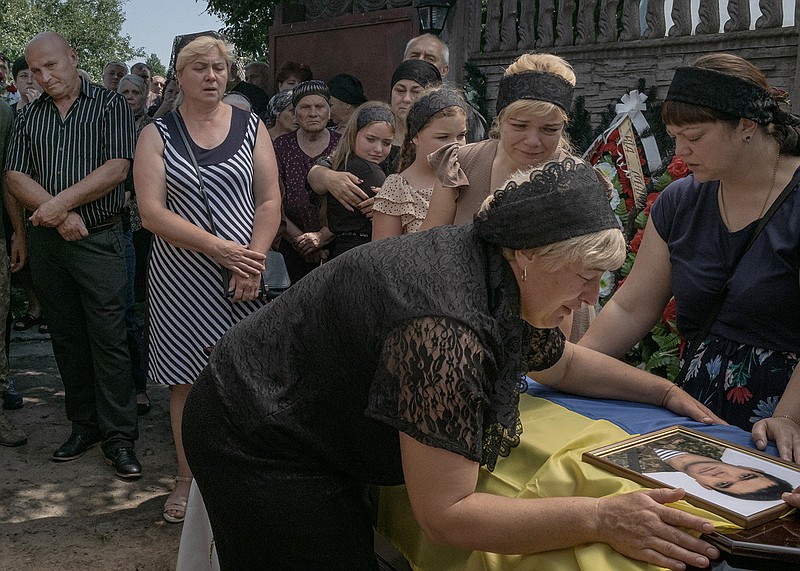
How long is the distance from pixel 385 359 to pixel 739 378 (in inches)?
42.3

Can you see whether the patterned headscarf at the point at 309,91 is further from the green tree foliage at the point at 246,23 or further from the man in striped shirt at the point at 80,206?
the green tree foliage at the point at 246,23

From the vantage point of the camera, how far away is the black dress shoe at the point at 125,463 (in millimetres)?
4066

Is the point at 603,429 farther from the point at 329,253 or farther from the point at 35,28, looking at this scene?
the point at 35,28

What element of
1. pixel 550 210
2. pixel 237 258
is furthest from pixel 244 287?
pixel 550 210

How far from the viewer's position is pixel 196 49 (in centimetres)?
346

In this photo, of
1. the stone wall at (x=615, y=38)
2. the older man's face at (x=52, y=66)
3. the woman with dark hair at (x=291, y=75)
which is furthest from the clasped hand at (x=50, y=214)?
the stone wall at (x=615, y=38)

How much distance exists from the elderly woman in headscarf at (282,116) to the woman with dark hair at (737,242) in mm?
3496

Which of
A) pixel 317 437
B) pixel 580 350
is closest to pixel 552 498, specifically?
pixel 317 437

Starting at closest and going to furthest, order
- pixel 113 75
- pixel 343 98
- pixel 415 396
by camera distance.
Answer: pixel 415 396, pixel 343 98, pixel 113 75

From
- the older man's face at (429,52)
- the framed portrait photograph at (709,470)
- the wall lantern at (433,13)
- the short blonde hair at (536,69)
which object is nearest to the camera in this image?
the framed portrait photograph at (709,470)

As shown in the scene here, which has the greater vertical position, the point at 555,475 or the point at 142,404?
the point at 555,475

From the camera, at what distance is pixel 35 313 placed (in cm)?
730

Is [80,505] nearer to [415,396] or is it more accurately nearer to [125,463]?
[125,463]

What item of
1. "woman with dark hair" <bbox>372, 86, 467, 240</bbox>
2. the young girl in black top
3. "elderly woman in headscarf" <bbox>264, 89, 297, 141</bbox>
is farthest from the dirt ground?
"elderly woman in headscarf" <bbox>264, 89, 297, 141</bbox>
